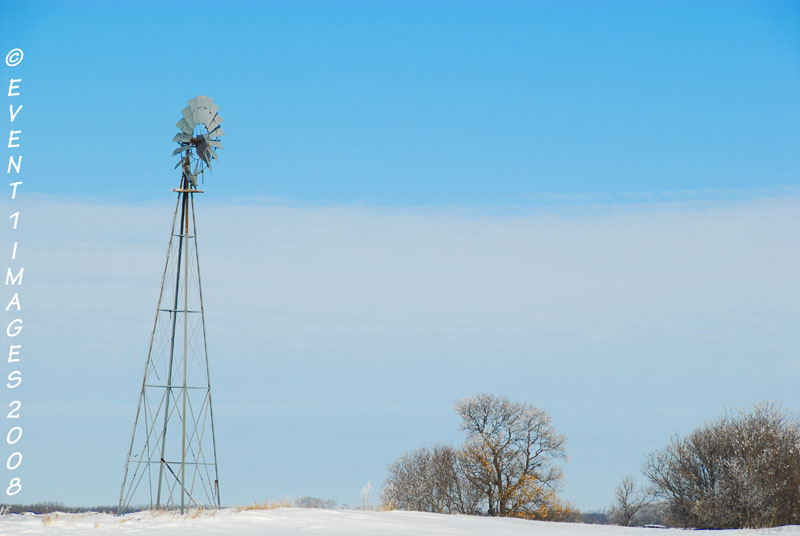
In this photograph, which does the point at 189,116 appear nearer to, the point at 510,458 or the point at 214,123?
the point at 214,123

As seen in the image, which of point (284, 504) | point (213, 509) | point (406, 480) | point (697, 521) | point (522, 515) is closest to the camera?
point (213, 509)

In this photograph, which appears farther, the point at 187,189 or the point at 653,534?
the point at 653,534

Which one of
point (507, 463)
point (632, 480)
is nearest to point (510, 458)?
point (507, 463)

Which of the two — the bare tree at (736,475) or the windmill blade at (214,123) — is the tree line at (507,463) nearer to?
the bare tree at (736,475)

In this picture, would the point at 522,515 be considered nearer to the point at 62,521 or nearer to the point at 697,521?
the point at 697,521

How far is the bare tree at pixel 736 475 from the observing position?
1650 inches

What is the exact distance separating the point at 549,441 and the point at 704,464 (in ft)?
36.6

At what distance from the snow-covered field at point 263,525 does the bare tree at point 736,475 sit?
2068 cm

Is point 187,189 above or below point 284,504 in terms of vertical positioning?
above

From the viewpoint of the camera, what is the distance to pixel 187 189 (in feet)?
78.1

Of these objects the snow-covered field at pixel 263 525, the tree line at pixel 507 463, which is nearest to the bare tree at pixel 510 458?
the tree line at pixel 507 463

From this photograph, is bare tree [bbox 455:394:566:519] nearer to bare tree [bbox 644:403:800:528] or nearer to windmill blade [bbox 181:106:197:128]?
bare tree [bbox 644:403:800:528]

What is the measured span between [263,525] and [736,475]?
31.2 m

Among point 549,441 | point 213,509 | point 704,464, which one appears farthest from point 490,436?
point 213,509
